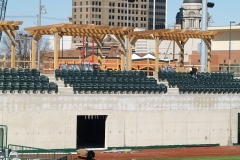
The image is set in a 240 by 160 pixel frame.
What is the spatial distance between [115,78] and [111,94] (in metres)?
1.81

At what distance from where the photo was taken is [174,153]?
4116cm

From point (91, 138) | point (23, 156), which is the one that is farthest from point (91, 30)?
point (23, 156)

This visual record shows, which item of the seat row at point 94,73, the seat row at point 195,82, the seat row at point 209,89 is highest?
the seat row at point 94,73

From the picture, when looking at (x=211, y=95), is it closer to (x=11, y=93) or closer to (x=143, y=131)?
(x=143, y=131)

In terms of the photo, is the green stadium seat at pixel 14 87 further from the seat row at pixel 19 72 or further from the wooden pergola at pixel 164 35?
the wooden pergola at pixel 164 35

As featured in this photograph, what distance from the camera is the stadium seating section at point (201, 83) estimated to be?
151 ft

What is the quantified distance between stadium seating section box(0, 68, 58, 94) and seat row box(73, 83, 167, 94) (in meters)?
1.85

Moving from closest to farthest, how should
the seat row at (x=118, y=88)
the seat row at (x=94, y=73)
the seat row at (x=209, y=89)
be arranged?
the seat row at (x=118, y=88) < the seat row at (x=94, y=73) < the seat row at (x=209, y=89)

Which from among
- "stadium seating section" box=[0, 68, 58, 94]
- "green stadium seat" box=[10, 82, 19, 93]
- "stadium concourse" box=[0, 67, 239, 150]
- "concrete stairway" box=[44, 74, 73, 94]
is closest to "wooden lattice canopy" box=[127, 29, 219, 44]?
"stadium concourse" box=[0, 67, 239, 150]

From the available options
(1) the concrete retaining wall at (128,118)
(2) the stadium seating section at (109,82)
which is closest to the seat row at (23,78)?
(1) the concrete retaining wall at (128,118)

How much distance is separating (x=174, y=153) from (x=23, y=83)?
1024cm

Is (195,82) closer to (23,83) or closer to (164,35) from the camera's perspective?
(164,35)

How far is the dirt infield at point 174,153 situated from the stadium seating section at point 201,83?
14.1 ft

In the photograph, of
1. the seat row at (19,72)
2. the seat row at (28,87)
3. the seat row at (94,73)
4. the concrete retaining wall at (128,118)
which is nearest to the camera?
the seat row at (28,87)
